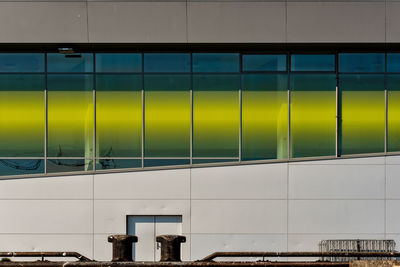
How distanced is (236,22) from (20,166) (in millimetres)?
6837

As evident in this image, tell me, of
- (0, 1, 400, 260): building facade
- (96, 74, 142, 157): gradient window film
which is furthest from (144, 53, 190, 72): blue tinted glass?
(96, 74, 142, 157): gradient window film

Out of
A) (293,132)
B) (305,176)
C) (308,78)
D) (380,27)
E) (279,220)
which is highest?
(380,27)

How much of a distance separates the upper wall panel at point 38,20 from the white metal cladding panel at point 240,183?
193 inches

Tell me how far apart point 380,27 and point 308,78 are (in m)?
2.25

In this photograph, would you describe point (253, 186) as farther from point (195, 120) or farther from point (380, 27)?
point (380, 27)

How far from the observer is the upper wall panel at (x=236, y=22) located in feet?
58.1

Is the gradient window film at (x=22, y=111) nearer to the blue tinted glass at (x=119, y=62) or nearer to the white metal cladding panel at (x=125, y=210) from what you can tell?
the blue tinted glass at (x=119, y=62)

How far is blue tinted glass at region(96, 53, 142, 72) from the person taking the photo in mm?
18438

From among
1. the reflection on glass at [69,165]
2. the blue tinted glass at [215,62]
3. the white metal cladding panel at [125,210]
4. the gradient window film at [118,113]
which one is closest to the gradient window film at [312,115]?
the blue tinted glass at [215,62]

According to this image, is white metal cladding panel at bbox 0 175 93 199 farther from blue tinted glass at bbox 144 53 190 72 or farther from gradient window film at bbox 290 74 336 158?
gradient window film at bbox 290 74 336 158

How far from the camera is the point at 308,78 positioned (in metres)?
18.4

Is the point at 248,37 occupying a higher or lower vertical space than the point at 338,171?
higher

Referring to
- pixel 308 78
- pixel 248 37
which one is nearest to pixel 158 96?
pixel 248 37

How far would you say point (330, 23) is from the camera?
17750 mm
